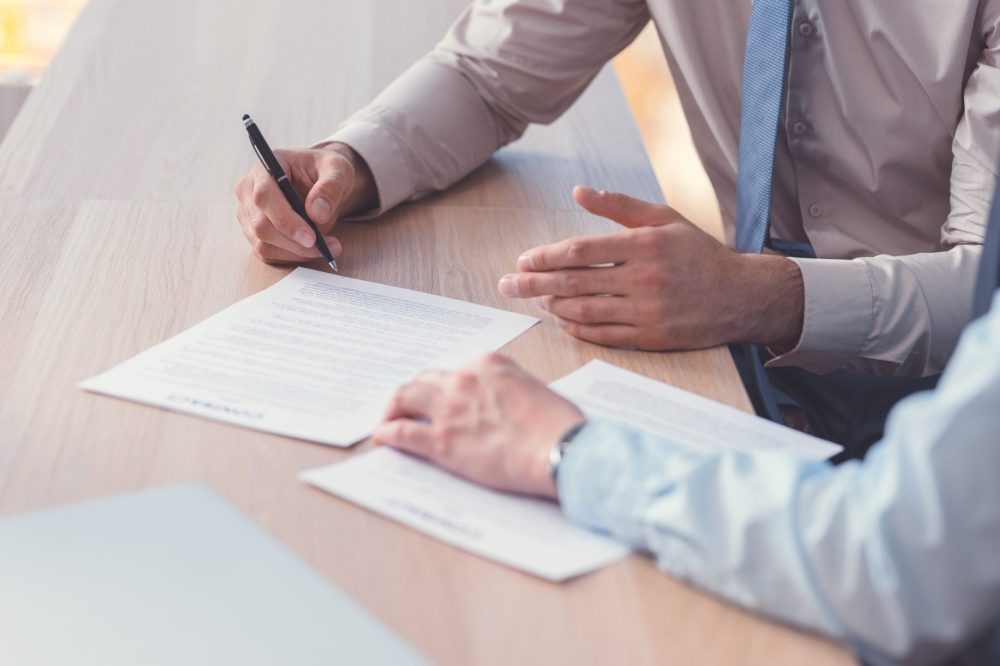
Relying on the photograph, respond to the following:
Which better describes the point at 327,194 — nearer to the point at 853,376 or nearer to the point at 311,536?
the point at 311,536

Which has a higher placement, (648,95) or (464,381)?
(464,381)

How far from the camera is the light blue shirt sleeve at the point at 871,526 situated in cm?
66

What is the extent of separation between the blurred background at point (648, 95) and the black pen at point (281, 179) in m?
2.01

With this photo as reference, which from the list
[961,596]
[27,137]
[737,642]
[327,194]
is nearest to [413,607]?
[737,642]

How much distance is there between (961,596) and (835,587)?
7cm

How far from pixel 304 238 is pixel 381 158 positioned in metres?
0.21

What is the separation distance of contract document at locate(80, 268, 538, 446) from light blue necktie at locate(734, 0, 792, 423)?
14.9 inches

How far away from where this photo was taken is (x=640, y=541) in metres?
0.77

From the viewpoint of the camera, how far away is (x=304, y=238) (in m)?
1.20

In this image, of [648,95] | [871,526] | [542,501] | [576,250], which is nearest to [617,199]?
[576,250]

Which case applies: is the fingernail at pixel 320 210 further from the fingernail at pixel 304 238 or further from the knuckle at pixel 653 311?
the knuckle at pixel 653 311

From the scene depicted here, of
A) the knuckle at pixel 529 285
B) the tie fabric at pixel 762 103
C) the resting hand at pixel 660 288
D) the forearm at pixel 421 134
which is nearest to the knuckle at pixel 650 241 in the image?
the resting hand at pixel 660 288

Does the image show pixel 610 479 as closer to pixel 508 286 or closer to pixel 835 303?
pixel 508 286

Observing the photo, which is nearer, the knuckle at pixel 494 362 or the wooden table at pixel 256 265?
the wooden table at pixel 256 265
